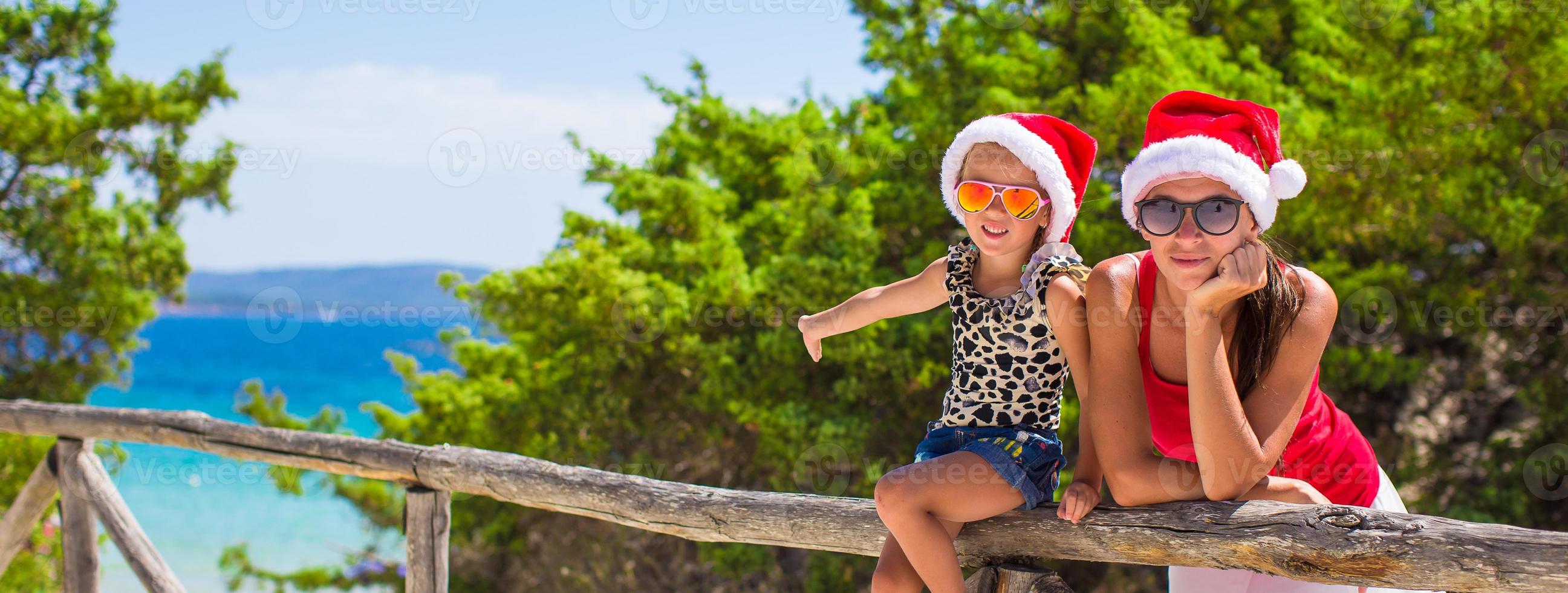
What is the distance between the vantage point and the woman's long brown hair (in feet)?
6.17

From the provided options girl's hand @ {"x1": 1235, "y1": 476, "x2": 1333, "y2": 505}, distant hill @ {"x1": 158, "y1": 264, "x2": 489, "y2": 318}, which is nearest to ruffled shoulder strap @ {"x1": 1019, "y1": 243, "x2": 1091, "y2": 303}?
girl's hand @ {"x1": 1235, "y1": 476, "x2": 1333, "y2": 505}

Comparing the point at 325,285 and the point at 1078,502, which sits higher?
the point at 325,285

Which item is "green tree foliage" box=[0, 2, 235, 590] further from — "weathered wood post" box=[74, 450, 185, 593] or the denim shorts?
the denim shorts

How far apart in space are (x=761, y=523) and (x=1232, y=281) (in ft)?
4.11

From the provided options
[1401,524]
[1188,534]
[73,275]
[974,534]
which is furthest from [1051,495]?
[73,275]

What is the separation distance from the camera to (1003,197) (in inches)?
83.3

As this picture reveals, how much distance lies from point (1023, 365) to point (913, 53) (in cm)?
676

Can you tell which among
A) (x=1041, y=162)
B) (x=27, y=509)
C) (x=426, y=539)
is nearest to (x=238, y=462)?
(x=27, y=509)

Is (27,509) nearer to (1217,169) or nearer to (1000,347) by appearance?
(1000,347)

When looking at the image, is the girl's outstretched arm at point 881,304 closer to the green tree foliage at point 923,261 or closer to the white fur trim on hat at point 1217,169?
the white fur trim on hat at point 1217,169

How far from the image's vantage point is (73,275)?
910 cm

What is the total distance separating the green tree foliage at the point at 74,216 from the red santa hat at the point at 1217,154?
9.47 m

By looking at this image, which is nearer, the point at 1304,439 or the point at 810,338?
the point at 1304,439

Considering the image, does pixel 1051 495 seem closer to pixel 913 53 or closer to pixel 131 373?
pixel 913 53
